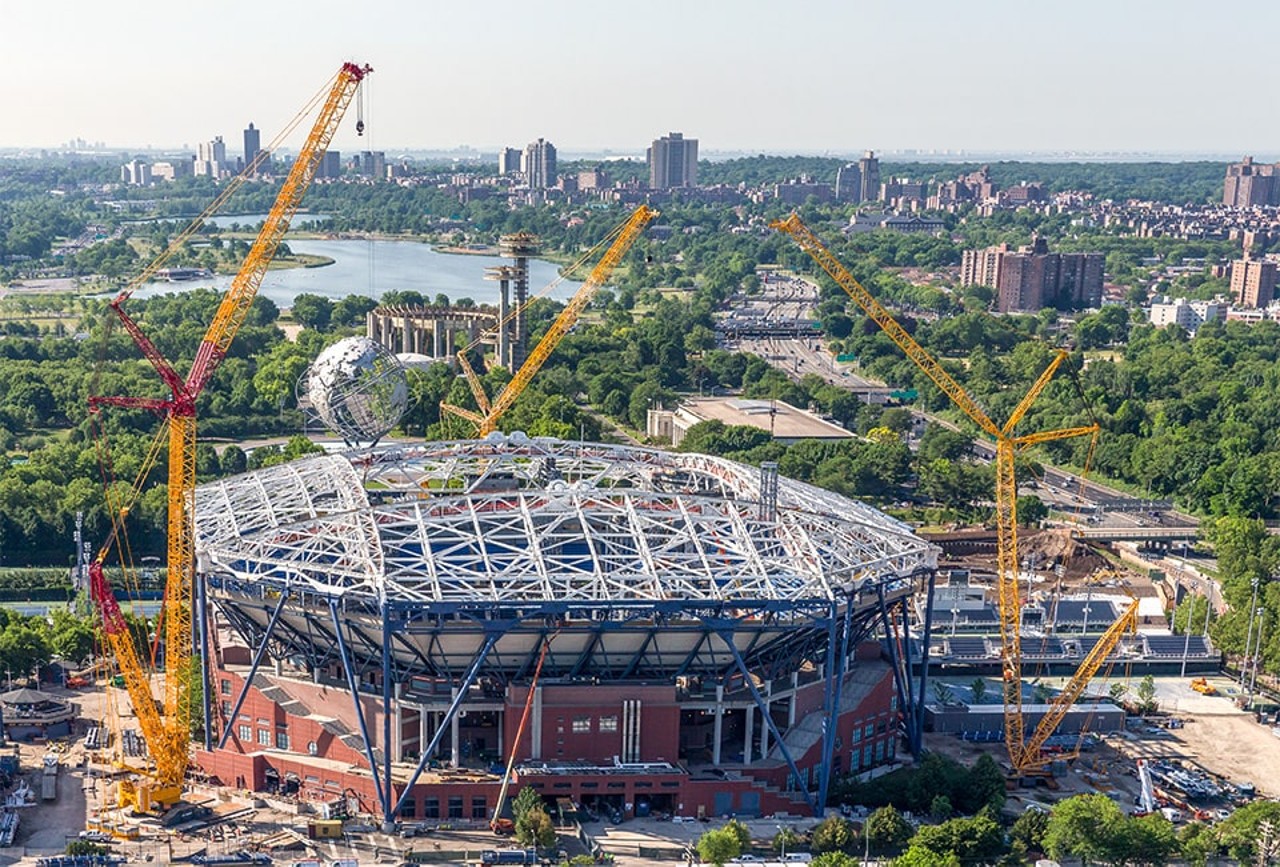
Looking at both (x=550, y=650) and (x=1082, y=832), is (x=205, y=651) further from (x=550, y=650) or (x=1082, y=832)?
(x=1082, y=832)

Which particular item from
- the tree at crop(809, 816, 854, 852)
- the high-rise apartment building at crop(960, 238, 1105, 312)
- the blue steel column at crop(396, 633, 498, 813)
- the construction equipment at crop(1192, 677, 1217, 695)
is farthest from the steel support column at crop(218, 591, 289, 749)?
the high-rise apartment building at crop(960, 238, 1105, 312)

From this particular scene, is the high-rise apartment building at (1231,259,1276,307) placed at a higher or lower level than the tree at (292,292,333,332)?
higher

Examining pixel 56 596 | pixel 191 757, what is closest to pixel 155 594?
pixel 56 596

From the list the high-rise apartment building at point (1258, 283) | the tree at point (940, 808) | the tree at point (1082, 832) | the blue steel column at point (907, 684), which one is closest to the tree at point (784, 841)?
the tree at point (940, 808)

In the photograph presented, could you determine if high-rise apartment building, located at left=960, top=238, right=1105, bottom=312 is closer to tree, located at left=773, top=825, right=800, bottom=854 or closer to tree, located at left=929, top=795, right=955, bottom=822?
tree, located at left=929, top=795, right=955, bottom=822

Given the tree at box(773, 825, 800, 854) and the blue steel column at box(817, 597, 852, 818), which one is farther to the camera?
the blue steel column at box(817, 597, 852, 818)

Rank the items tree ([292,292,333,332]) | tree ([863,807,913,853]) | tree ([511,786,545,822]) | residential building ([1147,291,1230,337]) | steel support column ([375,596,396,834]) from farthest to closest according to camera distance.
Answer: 1. residential building ([1147,291,1230,337])
2. tree ([292,292,333,332])
3. steel support column ([375,596,396,834])
4. tree ([511,786,545,822])
5. tree ([863,807,913,853])

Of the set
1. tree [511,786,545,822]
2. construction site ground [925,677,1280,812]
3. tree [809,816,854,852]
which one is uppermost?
tree [511,786,545,822]

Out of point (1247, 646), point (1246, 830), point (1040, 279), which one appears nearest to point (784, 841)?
point (1246, 830)
